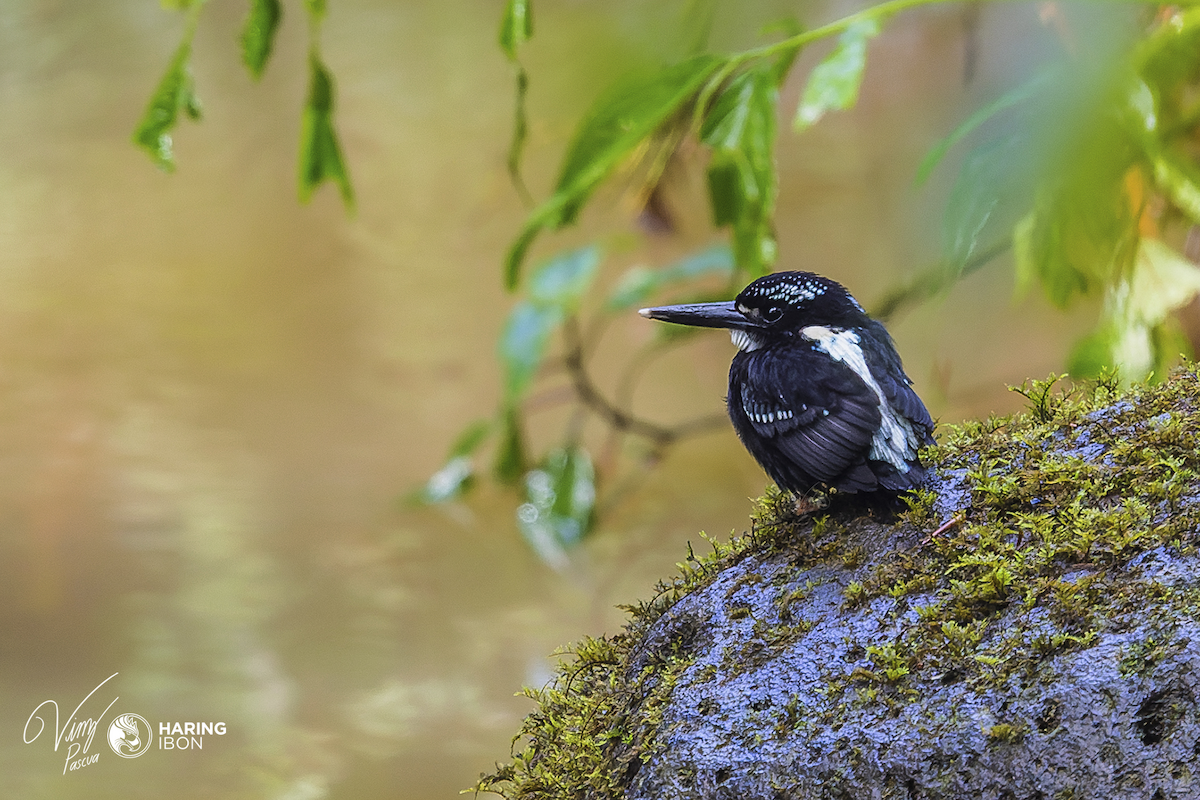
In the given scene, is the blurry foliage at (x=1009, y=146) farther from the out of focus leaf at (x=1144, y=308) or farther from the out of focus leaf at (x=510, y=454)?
the out of focus leaf at (x=510, y=454)

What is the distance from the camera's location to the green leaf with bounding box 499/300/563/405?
2.00 meters

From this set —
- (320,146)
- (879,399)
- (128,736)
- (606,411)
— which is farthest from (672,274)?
(128,736)

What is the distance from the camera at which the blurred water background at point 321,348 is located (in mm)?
2963

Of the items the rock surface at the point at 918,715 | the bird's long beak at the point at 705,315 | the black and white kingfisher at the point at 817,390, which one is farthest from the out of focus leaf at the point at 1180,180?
the rock surface at the point at 918,715

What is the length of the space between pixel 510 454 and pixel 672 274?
0.61m

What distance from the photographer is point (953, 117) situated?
2457mm

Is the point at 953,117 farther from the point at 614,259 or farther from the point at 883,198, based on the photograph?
the point at 614,259

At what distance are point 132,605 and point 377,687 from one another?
88 centimetres

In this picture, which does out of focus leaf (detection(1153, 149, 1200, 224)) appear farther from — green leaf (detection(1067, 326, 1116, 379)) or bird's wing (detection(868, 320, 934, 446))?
bird's wing (detection(868, 320, 934, 446))

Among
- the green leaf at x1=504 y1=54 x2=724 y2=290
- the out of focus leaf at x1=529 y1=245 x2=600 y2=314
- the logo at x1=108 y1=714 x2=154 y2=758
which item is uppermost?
the out of focus leaf at x1=529 y1=245 x2=600 y2=314

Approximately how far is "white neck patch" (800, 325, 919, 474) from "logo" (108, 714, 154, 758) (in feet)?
6.62

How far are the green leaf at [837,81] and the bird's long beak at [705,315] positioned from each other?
0.35 metres

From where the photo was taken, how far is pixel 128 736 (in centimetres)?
230

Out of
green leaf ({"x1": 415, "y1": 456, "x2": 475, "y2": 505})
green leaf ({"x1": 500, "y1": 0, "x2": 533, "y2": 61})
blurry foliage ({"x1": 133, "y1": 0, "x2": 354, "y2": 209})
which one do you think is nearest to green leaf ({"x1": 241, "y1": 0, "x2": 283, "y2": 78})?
blurry foliage ({"x1": 133, "y1": 0, "x2": 354, "y2": 209})
